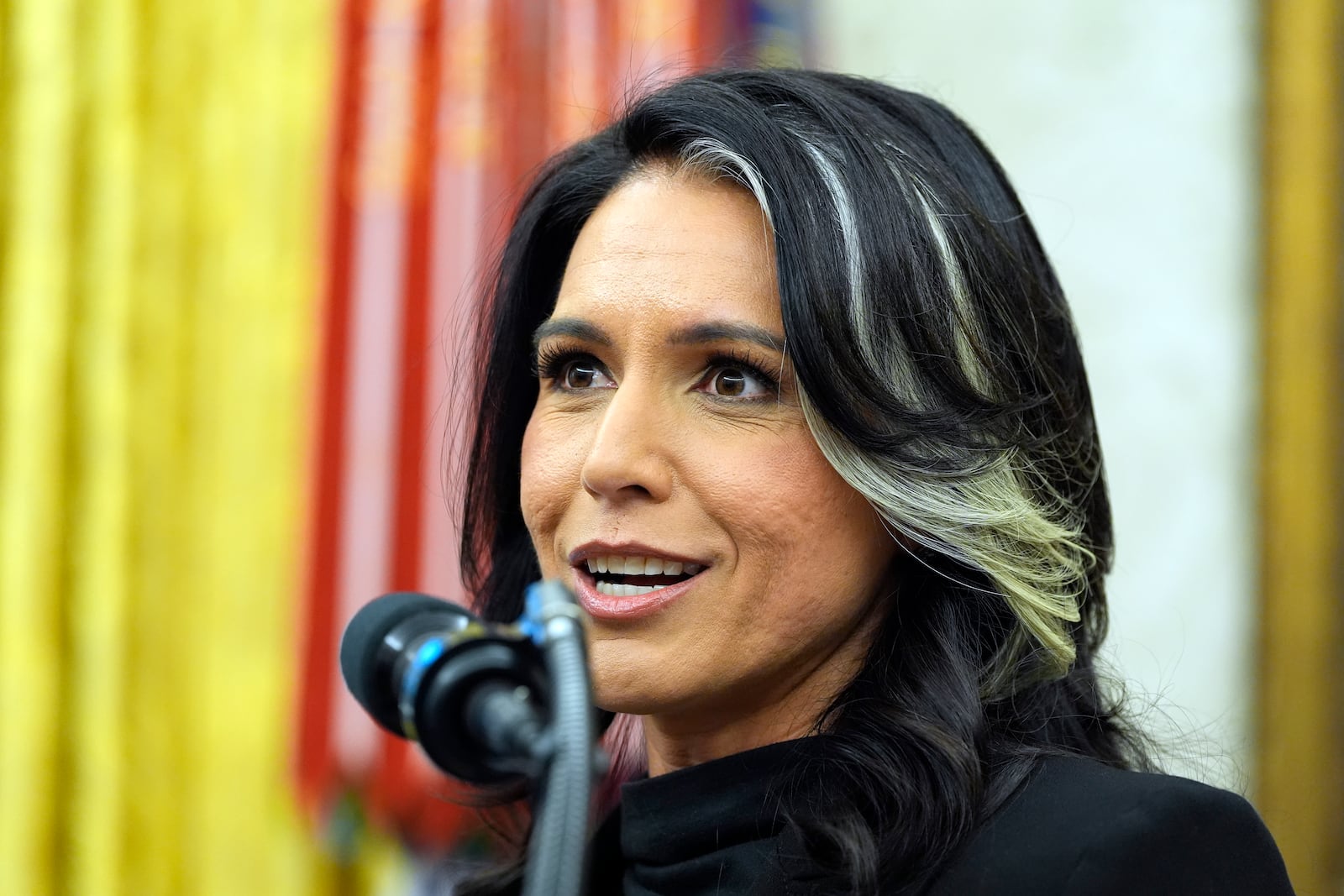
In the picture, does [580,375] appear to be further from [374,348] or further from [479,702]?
[374,348]

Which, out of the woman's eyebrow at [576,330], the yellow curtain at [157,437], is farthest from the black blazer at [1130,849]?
the yellow curtain at [157,437]

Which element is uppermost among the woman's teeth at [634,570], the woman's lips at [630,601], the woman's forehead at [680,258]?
the woman's forehead at [680,258]

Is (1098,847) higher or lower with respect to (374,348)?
lower

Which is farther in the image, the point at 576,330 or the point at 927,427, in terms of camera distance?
the point at 576,330

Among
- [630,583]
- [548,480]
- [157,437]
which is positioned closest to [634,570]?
[630,583]

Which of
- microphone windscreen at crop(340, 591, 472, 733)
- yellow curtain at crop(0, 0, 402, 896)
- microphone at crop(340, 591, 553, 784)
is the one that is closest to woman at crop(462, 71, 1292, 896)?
microphone windscreen at crop(340, 591, 472, 733)

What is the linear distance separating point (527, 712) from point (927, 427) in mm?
586

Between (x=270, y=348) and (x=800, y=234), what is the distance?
146 cm

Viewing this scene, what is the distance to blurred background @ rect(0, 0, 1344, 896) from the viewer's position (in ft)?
6.94

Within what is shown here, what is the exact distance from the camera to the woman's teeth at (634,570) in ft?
3.90

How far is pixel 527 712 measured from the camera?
0.70 metres

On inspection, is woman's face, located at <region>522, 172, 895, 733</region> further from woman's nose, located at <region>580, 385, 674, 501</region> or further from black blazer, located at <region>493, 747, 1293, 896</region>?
black blazer, located at <region>493, 747, 1293, 896</region>

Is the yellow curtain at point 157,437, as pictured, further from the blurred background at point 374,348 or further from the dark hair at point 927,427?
the dark hair at point 927,427

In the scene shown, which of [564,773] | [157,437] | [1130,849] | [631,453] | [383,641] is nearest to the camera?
[564,773]
